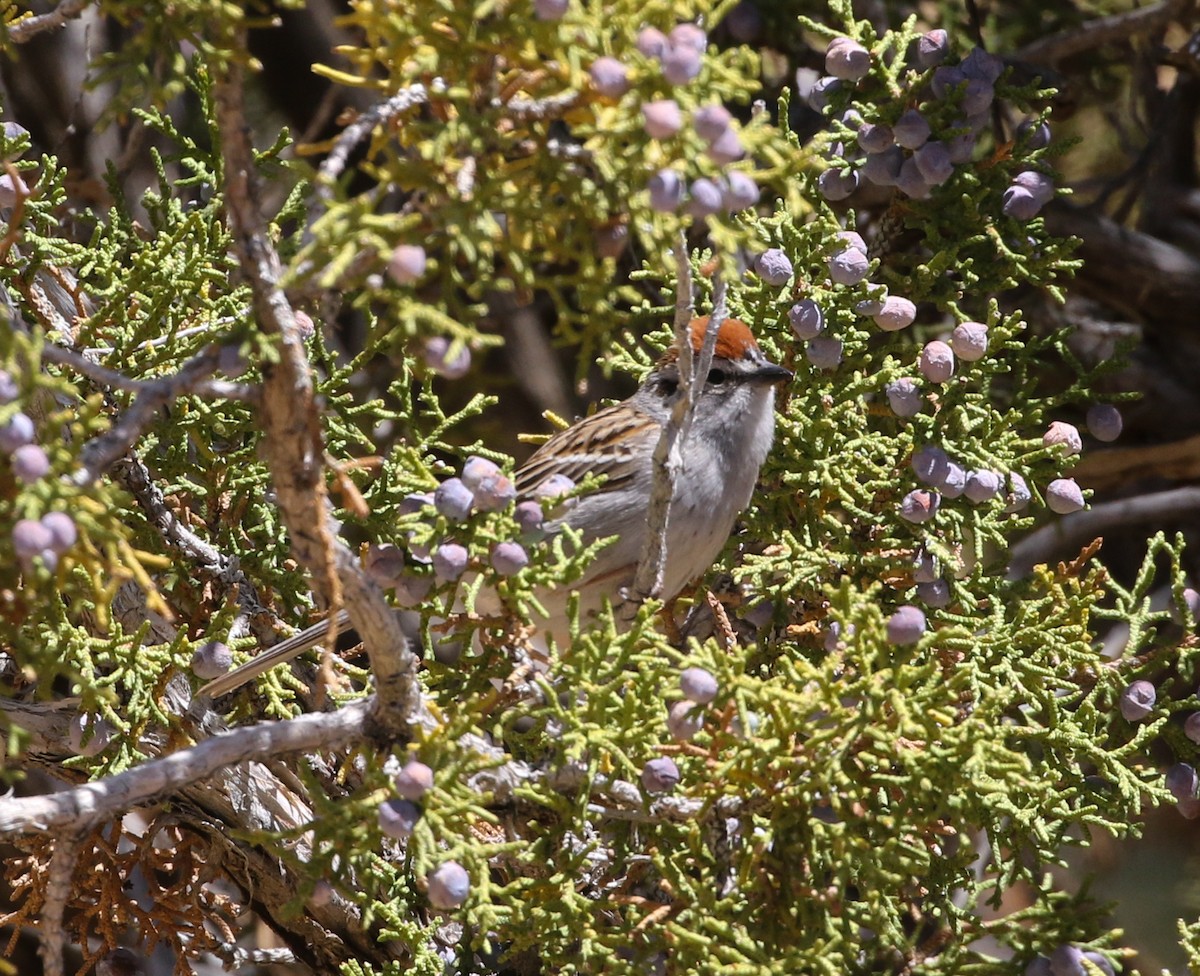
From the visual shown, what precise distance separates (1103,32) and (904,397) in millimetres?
1591

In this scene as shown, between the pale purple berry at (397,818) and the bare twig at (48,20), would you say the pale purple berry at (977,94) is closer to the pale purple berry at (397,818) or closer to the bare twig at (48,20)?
the bare twig at (48,20)

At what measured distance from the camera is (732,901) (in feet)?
6.04

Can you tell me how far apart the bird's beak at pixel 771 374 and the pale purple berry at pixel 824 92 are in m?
0.50

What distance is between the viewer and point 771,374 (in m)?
2.41

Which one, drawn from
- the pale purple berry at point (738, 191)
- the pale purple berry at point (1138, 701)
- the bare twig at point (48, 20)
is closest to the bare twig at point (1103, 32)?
the pale purple berry at point (1138, 701)

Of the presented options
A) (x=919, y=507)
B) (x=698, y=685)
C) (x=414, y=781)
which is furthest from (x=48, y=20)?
(x=919, y=507)

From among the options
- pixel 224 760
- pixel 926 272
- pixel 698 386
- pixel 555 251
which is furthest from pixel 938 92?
pixel 224 760

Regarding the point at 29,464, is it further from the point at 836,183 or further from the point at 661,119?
the point at 836,183

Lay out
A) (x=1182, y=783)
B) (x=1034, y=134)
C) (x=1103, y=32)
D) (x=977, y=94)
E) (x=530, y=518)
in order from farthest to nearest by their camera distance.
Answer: (x=1103, y=32), (x=1034, y=134), (x=977, y=94), (x=1182, y=783), (x=530, y=518)

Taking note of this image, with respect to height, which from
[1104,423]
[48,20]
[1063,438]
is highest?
[48,20]

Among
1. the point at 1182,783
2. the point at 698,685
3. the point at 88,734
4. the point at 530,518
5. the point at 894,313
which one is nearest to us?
the point at 698,685

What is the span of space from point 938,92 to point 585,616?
48.4 inches

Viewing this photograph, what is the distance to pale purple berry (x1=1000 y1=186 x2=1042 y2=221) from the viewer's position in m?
2.38

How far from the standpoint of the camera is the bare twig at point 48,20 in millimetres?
1743
